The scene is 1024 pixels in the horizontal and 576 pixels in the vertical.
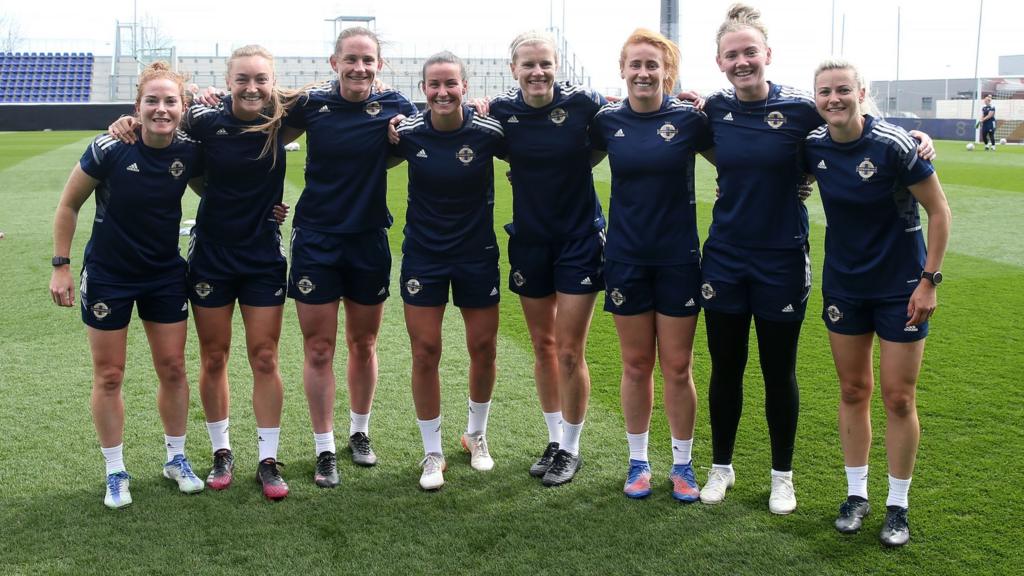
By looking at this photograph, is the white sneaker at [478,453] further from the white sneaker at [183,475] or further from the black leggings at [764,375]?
the white sneaker at [183,475]

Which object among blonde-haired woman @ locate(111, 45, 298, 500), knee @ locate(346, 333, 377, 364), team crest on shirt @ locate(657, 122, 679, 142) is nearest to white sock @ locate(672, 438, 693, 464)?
team crest on shirt @ locate(657, 122, 679, 142)

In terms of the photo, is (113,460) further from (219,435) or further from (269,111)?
(269,111)

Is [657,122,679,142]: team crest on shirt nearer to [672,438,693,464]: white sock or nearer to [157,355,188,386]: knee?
[672,438,693,464]: white sock

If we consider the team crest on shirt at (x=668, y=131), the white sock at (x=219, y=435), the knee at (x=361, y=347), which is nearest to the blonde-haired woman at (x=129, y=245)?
the white sock at (x=219, y=435)

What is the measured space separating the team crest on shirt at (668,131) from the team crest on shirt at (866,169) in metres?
0.73

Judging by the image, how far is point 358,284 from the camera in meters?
4.25

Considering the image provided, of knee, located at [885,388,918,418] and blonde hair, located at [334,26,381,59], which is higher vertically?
blonde hair, located at [334,26,381,59]

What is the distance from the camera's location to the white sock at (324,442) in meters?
4.34

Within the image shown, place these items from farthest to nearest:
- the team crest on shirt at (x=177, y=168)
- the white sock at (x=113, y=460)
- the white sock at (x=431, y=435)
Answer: the white sock at (x=431, y=435), the white sock at (x=113, y=460), the team crest on shirt at (x=177, y=168)

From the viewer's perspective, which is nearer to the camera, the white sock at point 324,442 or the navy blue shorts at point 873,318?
the navy blue shorts at point 873,318

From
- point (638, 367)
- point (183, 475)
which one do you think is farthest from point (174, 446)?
point (638, 367)

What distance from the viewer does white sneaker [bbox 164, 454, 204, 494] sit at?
162 inches

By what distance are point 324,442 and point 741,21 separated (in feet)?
8.33

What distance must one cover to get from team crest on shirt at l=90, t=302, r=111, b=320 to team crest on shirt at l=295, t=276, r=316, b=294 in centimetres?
77
